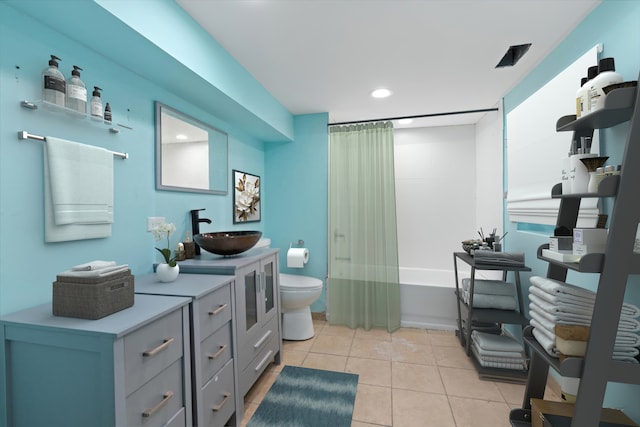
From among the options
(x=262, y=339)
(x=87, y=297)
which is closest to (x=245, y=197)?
(x=262, y=339)

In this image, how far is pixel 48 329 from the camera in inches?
35.8

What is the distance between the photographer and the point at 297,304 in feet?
8.15

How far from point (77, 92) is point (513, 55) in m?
2.68

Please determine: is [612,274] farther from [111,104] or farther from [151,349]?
[111,104]

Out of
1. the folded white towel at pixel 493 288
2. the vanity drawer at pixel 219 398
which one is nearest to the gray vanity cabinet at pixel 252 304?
the vanity drawer at pixel 219 398

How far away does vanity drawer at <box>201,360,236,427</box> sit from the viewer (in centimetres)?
131

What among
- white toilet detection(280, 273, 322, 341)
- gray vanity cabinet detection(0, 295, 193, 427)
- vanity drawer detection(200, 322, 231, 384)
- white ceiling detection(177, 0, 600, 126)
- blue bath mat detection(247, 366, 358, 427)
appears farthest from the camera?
white toilet detection(280, 273, 322, 341)

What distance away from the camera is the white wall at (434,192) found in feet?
11.6

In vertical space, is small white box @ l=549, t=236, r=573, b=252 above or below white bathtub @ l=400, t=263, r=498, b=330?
above

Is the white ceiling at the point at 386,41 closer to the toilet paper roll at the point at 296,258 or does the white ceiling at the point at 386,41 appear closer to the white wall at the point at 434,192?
the white wall at the point at 434,192

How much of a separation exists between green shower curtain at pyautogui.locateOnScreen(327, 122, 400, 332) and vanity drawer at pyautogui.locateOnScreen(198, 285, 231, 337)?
1.66m

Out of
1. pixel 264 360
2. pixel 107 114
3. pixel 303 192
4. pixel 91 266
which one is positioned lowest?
pixel 264 360

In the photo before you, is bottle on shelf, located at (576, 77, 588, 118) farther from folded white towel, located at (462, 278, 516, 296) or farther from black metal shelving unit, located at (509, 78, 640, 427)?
folded white towel, located at (462, 278, 516, 296)

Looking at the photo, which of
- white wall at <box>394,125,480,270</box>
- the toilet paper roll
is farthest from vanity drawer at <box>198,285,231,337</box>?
white wall at <box>394,125,480,270</box>
